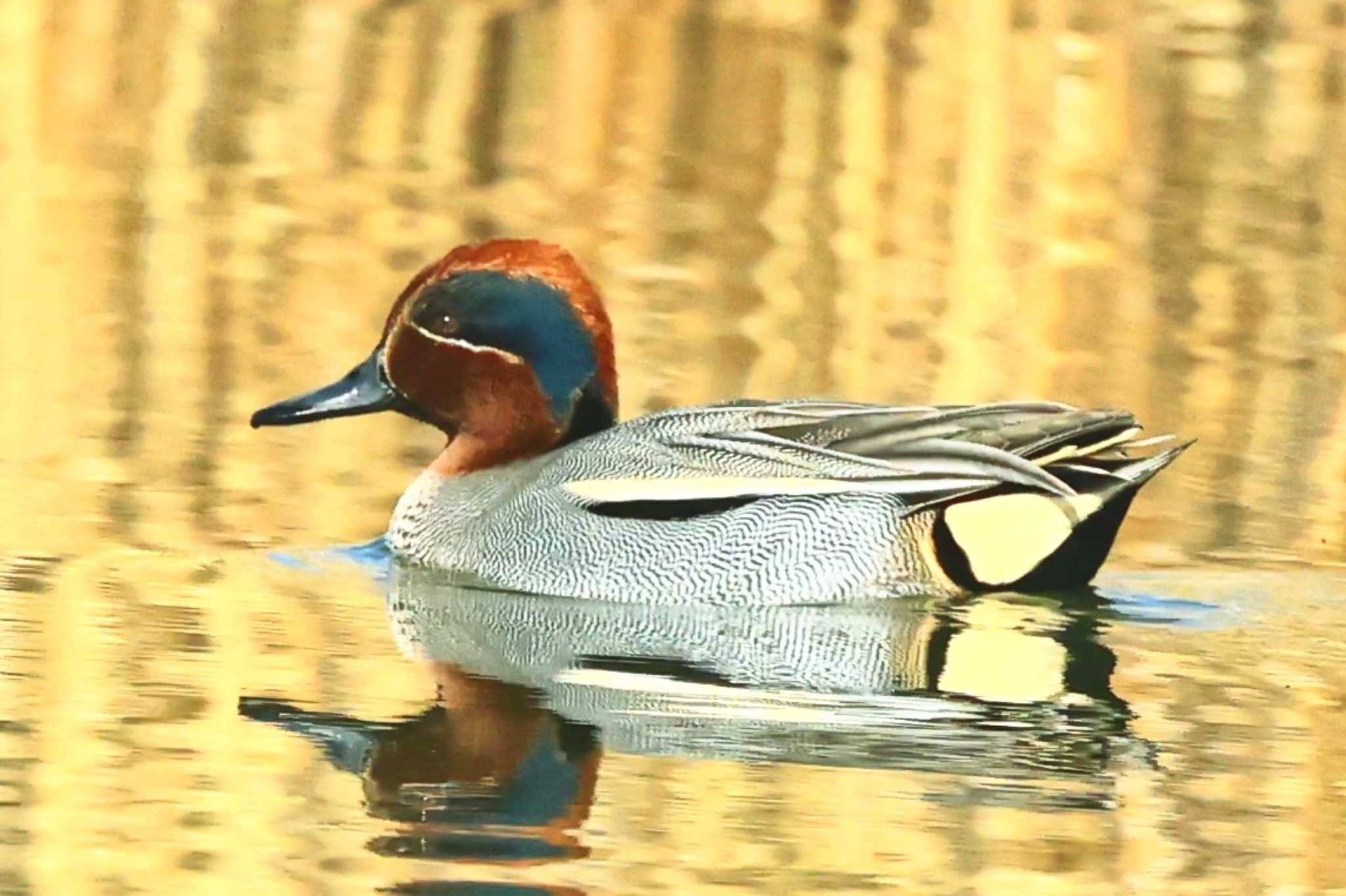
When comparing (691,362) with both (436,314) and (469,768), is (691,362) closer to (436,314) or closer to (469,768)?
(436,314)

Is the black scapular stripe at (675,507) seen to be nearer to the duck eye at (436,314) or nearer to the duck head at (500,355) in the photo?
the duck head at (500,355)

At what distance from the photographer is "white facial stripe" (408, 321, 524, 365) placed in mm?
8305

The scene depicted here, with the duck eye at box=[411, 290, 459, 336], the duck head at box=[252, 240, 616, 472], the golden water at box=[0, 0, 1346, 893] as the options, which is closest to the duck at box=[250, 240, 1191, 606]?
the golden water at box=[0, 0, 1346, 893]

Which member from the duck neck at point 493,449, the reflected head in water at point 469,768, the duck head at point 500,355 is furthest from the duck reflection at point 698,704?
the duck head at point 500,355

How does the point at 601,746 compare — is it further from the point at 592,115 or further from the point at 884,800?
the point at 592,115

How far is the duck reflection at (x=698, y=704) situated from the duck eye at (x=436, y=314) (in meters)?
0.72

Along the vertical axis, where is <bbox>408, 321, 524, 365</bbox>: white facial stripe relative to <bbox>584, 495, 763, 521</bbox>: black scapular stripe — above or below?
above

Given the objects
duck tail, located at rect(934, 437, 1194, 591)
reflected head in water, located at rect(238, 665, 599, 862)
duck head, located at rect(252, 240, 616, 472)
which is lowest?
reflected head in water, located at rect(238, 665, 599, 862)

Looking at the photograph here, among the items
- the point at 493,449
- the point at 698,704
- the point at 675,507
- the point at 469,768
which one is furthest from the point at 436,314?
the point at 469,768

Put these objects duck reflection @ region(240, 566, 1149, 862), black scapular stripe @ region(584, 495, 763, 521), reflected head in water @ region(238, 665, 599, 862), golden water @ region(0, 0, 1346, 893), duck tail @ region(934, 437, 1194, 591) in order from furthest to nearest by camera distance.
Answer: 1. black scapular stripe @ region(584, 495, 763, 521)
2. duck tail @ region(934, 437, 1194, 591)
3. duck reflection @ region(240, 566, 1149, 862)
4. golden water @ region(0, 0, 1346, 893)
5. reflected head in water @ region(238, 665, 599, 862)

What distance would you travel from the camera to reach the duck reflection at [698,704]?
5.61m

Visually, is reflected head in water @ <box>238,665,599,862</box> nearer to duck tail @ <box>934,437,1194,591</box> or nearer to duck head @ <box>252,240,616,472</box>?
duck tail @ <box>934,437,1194,591</box>

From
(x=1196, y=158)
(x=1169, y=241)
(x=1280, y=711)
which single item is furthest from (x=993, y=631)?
(x=1196, y=158)

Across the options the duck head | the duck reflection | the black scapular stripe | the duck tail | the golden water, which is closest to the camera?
the golden water
